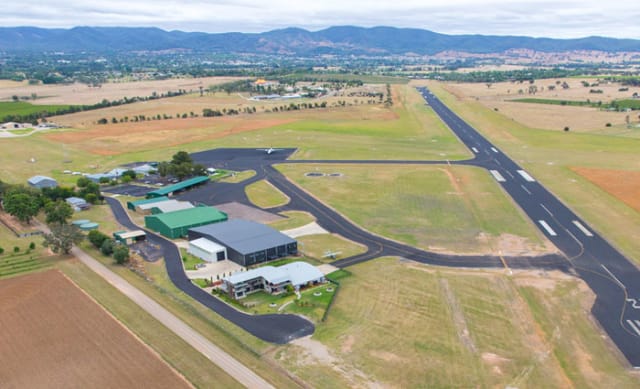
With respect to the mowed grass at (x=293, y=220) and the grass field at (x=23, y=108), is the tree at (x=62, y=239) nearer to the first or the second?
the mowed grass at (x=293, y=220)

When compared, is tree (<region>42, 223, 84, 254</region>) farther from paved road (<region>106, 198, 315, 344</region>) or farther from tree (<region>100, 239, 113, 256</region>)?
paved road (<region>106, 198, 315, 344</region>)

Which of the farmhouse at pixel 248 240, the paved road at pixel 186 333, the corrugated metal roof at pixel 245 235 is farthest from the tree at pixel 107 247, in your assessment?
the corrugated metal roof at pixel 245 235

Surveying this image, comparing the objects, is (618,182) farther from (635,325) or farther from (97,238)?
(97,238)

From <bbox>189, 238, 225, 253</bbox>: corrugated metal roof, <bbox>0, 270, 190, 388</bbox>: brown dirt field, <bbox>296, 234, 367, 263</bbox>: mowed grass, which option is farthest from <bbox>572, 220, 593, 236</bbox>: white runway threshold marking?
<bbox>0, 270, 190, 388</bbox>: brown dirt field

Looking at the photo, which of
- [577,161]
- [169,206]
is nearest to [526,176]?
[577,161]

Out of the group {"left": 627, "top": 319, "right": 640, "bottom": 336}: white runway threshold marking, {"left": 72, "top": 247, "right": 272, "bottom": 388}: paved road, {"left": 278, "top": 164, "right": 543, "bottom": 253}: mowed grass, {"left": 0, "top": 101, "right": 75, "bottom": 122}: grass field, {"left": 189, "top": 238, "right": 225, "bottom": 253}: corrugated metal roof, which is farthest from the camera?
{"left": 0, "top": 101, "right": 75, "bottom": 122}: grass field
